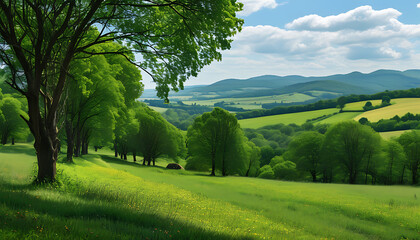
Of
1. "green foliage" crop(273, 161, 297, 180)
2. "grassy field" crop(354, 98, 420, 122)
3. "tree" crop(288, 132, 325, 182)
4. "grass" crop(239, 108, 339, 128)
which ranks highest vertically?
"grassy field" crop(354, 98, 420, 122)

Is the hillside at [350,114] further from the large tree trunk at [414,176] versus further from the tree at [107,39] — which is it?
the tree at [107,39]

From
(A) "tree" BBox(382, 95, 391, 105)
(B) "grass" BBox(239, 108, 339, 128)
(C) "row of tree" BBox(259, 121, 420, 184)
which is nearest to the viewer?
(C) "row of tree" BBox(259, 121, 420, 184)

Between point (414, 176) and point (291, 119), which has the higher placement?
point (291, 119)

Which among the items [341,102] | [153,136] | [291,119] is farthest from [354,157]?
[341,102]

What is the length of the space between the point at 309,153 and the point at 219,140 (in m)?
24.4

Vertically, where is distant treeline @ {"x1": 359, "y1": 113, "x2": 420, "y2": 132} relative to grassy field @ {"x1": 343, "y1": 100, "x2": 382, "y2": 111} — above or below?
below

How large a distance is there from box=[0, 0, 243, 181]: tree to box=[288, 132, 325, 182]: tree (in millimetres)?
61367

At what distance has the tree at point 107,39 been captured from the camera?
1228 cm

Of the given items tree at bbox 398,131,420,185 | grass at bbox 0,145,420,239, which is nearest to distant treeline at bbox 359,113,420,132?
tree at bbox 398,131,420,185

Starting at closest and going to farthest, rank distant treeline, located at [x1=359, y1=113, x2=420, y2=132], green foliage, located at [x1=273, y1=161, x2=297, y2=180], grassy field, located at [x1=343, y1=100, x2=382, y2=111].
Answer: green foliage, located at [x1=273, y1=161, x2=297, y2=180], distant treeline, located at [x1=359, y1=113, x2=420, y2=132], grassy field, located at [x1=343, y1=100, x2=382, y2=111]

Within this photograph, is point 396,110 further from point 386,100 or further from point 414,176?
point 414,176

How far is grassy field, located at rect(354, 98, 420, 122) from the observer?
432ft

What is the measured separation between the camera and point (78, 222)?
23.9 ft

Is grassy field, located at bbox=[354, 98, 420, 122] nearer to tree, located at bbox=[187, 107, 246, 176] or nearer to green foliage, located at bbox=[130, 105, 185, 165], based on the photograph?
tree, located at bbox=[187, 107, 246, 176]
